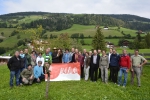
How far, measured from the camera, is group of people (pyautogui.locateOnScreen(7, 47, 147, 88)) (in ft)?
50.9

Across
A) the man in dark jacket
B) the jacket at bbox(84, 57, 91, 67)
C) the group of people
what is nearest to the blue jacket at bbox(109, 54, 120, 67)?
the group of people

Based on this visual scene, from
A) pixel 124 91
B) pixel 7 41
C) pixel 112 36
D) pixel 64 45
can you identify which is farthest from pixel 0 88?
pixel 7 41

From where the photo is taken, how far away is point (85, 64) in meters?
17.4

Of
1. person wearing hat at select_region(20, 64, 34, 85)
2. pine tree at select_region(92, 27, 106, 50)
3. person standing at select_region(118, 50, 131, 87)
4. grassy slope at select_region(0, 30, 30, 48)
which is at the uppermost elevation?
person standing at select_region(118, 50, 131, 87)

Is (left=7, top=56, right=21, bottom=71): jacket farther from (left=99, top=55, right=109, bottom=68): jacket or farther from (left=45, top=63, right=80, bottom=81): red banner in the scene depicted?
(left=99, top=55, right=109, bottom=68): jacket

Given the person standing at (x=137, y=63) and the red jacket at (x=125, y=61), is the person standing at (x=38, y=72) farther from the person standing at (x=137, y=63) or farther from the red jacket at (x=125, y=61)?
the person standing at (x=137, y=63)

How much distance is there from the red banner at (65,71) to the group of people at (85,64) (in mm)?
Answer: 683

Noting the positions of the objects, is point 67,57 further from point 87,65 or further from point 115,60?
point 115,60

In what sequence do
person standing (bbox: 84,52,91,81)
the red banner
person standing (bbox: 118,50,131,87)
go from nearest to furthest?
person standing (bbox: 118,50,131,87) → the red banner → person standing (bbox: 84,52,91,81)

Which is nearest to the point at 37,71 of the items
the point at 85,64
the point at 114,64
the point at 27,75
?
the point at 27,75

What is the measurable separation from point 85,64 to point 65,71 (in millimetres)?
1682

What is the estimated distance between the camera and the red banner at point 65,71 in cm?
1692

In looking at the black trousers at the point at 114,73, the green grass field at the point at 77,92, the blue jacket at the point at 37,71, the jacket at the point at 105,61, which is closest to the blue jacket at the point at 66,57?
the blue jacket at the point at 37,71

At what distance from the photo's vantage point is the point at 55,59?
17859mm
